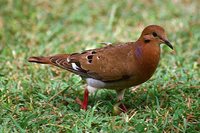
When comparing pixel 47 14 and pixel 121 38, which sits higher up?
pixel 47 14

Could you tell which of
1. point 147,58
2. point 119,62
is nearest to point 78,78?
point 119,62

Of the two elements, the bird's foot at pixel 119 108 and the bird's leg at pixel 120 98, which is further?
the bird's leg at pixel 120 98

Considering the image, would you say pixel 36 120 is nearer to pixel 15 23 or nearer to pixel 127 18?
pixel 15 23

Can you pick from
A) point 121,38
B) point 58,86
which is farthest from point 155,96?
point 121,38

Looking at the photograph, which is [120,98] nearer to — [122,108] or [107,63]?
[122,108]

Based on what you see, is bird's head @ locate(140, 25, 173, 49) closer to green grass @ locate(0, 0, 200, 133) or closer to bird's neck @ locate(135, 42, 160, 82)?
bird's neck @ locate(135, 42, 160, 82)

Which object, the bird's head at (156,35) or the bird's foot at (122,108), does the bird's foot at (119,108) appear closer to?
the bird's foot at (122,108)

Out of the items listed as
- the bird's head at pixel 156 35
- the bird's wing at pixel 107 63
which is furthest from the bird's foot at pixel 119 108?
the bird's head at pixel 156 35

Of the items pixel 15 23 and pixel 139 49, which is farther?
pixel 15 23
